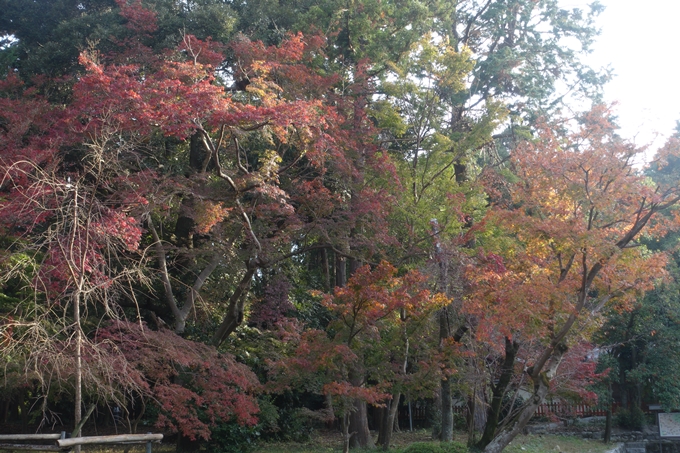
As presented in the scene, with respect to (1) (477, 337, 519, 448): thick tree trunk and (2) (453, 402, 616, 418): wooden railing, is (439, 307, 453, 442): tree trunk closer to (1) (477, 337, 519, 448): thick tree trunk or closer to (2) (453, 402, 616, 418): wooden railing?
(1) (477, 337, 519, 448): thick tree trunk

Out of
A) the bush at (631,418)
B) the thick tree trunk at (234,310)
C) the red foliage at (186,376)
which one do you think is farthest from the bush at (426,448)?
the bush at (631,418)

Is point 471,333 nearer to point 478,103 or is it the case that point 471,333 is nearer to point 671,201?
point 671,201

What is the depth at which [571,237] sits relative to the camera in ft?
32.4

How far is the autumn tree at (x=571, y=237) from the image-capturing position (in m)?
10.0

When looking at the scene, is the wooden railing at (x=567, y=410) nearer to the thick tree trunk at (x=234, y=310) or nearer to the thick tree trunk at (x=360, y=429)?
the thick tree trunk at (x=360, y=429)

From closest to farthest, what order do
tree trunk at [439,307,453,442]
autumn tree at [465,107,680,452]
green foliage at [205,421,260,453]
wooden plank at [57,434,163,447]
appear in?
wooden plank at [57,434,163,447] < autumn tree at [465,107,680,452] < green foliage at [205,421,260,453] < tree trunk at [439,307,453,442]

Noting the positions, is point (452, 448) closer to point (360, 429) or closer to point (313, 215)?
point (360, 429)

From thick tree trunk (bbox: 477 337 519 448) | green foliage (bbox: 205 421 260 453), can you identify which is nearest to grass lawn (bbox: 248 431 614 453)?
green foliage (bbox: 205 421 260 453)

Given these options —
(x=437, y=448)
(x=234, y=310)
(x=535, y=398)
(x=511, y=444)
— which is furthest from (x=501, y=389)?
(x=234, y=310)

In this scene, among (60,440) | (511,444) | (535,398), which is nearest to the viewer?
(60,440)

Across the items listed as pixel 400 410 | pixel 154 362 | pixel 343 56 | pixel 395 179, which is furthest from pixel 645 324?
pixel 154 362

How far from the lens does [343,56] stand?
16250 millimetres

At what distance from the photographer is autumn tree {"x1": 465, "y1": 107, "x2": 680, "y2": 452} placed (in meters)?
10.0

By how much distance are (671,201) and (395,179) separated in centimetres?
625
